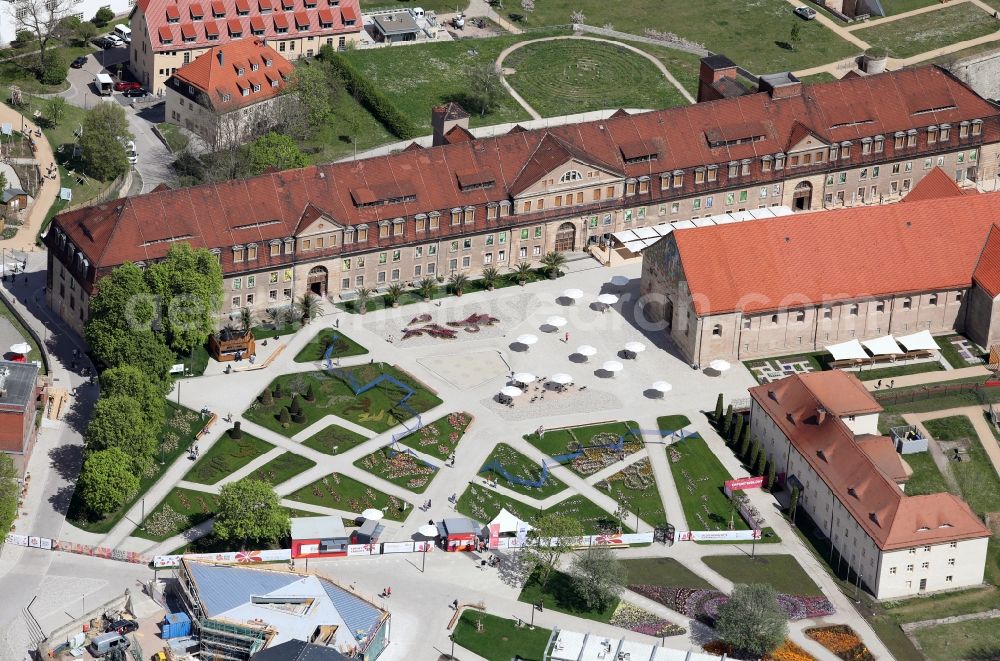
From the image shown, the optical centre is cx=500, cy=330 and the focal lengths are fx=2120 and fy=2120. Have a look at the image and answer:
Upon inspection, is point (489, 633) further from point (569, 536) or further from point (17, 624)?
point (17, 624)

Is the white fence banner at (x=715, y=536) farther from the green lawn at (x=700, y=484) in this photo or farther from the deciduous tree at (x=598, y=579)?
the deciduous tree at (x=598, y=579)

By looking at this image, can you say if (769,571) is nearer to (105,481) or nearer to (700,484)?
(700,484)

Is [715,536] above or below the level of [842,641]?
above

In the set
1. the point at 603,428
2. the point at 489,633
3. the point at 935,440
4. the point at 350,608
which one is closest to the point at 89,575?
the point at 350,608

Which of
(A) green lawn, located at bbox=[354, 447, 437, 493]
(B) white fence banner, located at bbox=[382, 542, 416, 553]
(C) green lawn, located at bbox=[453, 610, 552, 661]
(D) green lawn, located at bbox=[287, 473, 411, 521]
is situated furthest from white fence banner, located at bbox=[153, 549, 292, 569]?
(C) green lawn, located at bbox=[453, 610, 552, 661]

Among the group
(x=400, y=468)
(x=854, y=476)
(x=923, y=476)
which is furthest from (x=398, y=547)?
(x=923, y=476)
